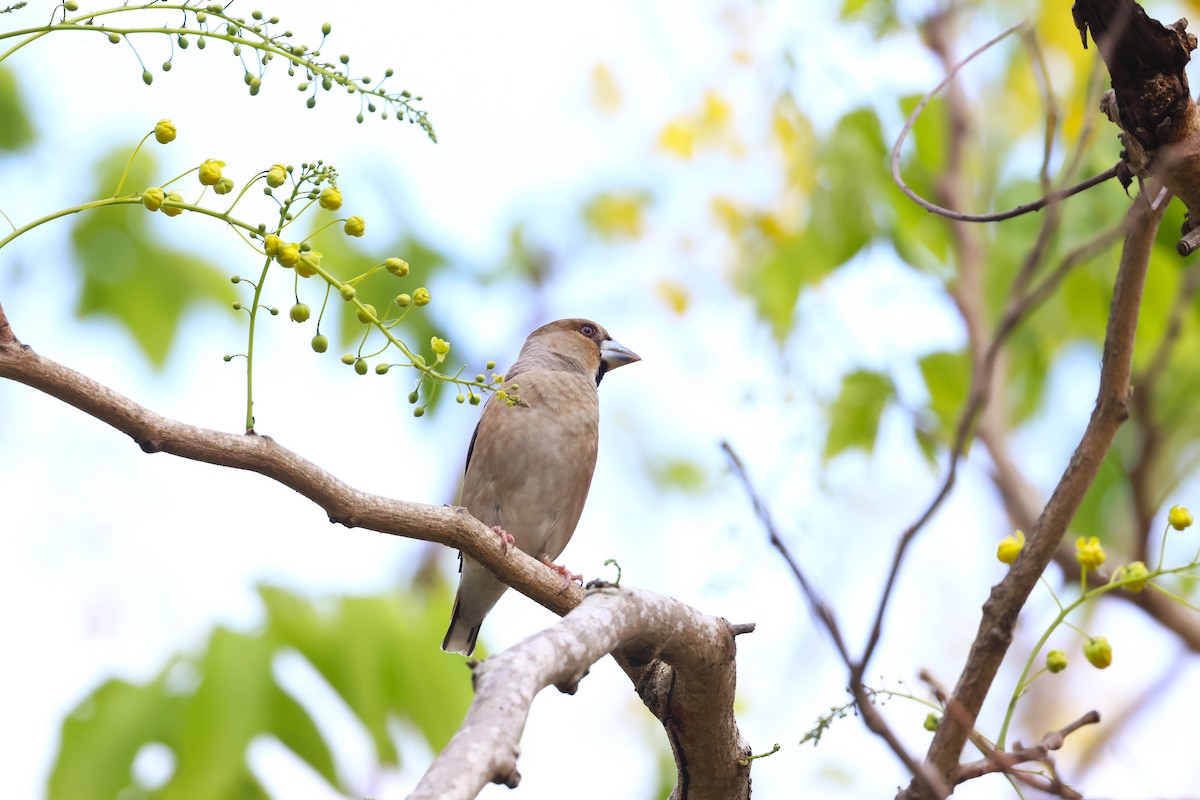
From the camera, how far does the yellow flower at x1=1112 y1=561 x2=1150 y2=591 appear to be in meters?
2.47

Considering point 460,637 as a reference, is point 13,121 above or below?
above

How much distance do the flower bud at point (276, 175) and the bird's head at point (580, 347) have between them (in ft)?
14.1

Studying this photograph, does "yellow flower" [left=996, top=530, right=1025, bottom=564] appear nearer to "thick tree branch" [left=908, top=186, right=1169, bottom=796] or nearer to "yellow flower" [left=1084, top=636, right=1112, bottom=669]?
"thick tree branch" [left=908, top=186, right=1169, bottom=796]

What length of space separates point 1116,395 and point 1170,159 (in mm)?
734

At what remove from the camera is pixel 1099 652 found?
2561 millimetres

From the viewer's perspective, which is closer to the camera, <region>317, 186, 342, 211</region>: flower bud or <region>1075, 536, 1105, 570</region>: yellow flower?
<region>317, 186, 342, 211</region>: flower bud

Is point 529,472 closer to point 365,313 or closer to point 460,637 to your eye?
point 460,637

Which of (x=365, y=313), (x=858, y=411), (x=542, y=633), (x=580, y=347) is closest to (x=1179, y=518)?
(x=542, y=633)

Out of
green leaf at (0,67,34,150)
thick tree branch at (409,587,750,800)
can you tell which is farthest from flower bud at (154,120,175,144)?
green leaf at (0,67,34,150)

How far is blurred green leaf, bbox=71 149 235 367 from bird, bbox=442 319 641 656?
1410 mm

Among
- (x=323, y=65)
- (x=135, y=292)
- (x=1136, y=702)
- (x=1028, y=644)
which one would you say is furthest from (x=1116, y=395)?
(x=1028, y=644)

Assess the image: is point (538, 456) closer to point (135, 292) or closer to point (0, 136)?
point (135, 292)

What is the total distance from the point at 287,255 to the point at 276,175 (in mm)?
190

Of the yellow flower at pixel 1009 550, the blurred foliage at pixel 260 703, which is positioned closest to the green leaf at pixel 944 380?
the blurred foliage at pixel 260 703
